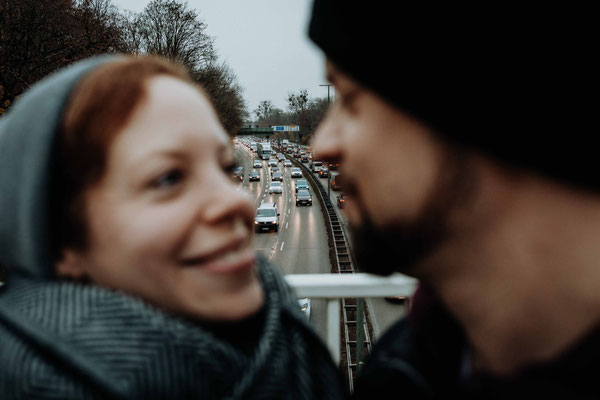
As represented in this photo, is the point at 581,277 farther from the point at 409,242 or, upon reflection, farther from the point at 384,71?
the point at 384,71

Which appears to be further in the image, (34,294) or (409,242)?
(34,294)

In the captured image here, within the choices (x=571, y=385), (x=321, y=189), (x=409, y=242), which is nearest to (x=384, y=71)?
(x=409, y=242)

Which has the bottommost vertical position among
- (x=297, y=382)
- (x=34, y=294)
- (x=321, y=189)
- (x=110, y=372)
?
(x=321, y=189)

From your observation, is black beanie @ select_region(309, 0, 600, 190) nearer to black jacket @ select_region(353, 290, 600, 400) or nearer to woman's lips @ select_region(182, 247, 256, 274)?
black jacket @ select_region(353, 290, 600, 400)

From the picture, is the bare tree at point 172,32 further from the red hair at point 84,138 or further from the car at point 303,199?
the red hair at point 84,138

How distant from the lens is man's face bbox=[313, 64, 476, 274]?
82cm

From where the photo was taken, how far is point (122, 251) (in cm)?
98

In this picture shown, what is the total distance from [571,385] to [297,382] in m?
0.64

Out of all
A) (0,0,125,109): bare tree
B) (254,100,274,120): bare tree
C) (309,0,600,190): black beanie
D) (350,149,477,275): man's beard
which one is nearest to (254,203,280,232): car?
(0,0,125,109): bare tree

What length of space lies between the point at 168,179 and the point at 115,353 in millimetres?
401

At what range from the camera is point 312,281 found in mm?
1748

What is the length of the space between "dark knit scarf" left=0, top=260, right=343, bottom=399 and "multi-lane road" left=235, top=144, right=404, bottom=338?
11.3 m

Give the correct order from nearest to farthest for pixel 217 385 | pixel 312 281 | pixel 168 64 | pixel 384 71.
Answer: pixel 384 71 < pixel 217 385 < pixel 168 64 < pixel 312 281

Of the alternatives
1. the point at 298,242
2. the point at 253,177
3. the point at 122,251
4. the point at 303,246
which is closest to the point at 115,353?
the point at 122,251
